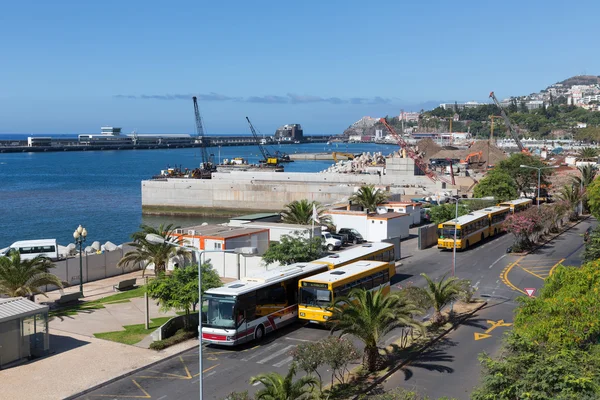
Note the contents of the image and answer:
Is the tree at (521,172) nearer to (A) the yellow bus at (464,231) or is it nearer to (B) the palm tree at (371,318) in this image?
(A) the yellow bus at (464,231)

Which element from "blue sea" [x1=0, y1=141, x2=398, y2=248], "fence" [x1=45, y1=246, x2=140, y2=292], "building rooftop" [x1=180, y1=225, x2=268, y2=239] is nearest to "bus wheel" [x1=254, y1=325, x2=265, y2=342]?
"building rooftop" [x1=180, y1=225, x2=268, y2=239]

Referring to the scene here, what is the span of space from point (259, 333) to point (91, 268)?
15884 mm

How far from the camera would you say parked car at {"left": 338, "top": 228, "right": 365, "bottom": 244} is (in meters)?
47.9

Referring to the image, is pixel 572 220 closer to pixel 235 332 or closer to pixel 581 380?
pixel 235 332

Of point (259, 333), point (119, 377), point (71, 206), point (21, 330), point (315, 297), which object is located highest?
point (315, 297)

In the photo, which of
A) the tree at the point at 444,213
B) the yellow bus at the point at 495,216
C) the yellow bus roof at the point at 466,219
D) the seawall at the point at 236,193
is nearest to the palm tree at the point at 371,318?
the yellow bus roof at the point at 466,219

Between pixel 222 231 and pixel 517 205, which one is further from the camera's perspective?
pixel 517 205

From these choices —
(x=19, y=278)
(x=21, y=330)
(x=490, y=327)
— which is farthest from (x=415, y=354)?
(x=19, y=278)

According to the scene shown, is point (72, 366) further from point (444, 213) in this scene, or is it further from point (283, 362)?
point (444, 213)

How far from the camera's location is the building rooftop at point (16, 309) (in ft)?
71.4

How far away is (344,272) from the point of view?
27.2m

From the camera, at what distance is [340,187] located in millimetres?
85688

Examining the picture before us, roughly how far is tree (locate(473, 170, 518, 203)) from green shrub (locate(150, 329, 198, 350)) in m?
43.5

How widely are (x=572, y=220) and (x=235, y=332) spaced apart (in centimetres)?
4611
